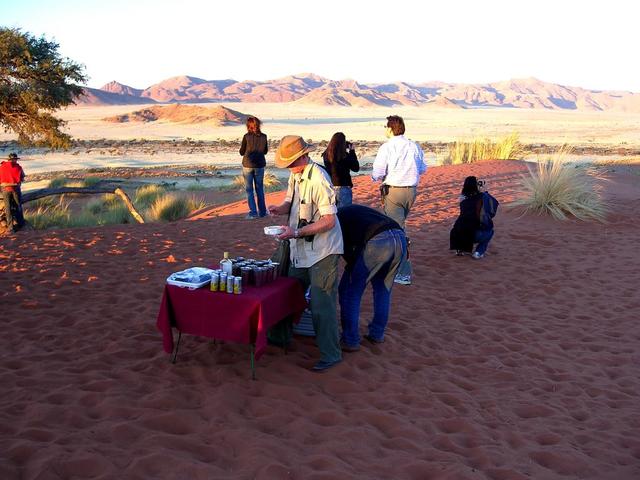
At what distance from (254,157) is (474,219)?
4674 millimetres

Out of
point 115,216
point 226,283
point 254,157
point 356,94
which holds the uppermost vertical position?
point 356,94

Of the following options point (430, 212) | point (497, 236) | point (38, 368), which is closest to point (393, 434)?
point (38, 368)

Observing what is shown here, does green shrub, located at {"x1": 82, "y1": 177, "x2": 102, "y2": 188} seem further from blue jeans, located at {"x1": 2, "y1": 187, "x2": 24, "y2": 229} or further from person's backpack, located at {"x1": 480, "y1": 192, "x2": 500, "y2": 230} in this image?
person's backpack, located at {"x1": 480, "y1": 192, "x2": 500, "y2": 230}

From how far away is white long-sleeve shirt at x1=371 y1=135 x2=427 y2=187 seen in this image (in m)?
7.54

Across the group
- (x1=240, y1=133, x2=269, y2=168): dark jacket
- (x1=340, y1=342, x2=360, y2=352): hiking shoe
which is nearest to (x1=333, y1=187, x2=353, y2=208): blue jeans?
(x1=340, y1=342, x2=360, y2=352): hiking shoe

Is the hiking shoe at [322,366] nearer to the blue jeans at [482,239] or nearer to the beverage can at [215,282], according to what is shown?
the beverage can at [215,282]

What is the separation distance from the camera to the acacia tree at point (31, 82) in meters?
13.2

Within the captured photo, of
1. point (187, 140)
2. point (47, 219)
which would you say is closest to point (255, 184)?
point (47, 219)

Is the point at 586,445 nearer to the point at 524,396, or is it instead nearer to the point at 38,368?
the point at 524,396

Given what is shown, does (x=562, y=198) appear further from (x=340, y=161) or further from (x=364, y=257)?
(x=364, y=257)

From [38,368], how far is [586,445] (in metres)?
4.41

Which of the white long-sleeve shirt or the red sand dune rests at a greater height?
the white long-sleeve shirt

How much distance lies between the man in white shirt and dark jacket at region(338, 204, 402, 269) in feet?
6.45

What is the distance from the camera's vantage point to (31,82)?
13.4 meters
